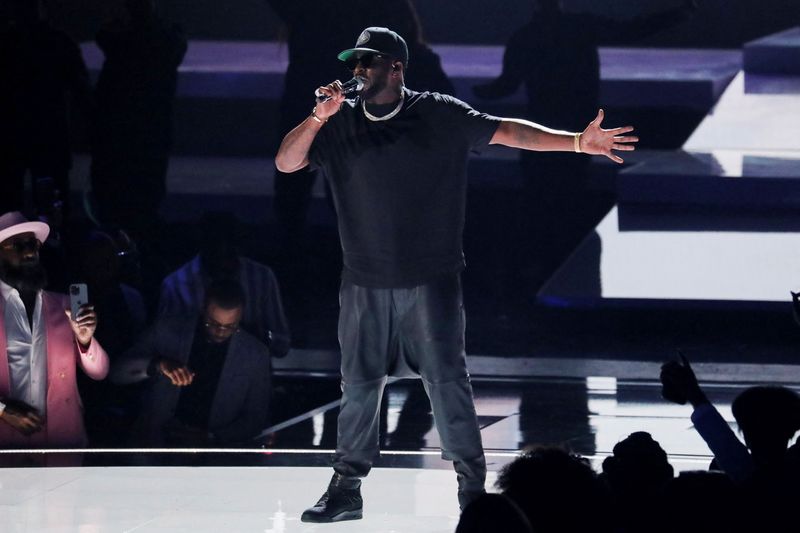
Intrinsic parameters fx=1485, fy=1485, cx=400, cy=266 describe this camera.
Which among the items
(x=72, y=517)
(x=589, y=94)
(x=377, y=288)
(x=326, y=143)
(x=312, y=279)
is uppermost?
(x=589, y=94)

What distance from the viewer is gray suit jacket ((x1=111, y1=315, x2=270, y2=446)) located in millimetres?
5473

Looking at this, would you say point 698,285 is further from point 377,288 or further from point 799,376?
point 377,288

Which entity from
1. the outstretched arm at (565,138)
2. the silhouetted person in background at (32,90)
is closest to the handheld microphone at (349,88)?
the outstretched arm at (565,138)

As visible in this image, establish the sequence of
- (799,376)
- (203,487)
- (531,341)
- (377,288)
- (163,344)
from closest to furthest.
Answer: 1. (377,288)
2. (203,487)
3. (163,344)
4. (799,376)
5. (531,341)

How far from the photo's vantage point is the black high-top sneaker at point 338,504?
392 cm

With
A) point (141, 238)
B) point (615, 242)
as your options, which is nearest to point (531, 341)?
point (615, 242)

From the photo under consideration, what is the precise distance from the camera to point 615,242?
670 cm

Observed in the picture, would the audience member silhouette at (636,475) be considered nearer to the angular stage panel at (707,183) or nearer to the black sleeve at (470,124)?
the black sleeve at (470,124)

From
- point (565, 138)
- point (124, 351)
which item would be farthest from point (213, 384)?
point (565, 138)

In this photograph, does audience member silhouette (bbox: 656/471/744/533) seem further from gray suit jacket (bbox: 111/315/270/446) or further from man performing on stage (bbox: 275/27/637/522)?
gray suit jacket (bbox: 111/315/270/446)

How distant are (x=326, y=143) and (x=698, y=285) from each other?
315cm

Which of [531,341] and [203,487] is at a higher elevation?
[531,341]

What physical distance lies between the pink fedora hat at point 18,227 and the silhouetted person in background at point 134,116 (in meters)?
1.87

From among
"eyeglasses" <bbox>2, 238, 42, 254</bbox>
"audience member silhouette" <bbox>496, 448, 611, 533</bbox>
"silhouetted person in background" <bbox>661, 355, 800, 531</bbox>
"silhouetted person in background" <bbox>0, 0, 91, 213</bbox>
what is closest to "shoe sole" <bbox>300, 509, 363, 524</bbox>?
"silhouetted person in background" <bbox>661, 355, 800, 531</bbox>
